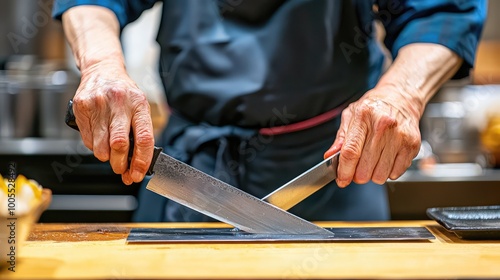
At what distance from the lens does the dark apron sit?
50.0 inches

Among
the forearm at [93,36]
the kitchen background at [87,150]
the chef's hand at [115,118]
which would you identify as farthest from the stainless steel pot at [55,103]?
the chef's hand at [115,118]

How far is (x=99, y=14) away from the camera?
1.19 meters

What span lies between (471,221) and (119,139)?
552 mm

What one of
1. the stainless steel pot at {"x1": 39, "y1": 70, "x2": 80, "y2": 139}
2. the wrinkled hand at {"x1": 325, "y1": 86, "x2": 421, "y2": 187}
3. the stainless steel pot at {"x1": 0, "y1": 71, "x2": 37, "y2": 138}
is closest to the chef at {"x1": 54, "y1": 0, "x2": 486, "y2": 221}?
the wrinkled hand at {"x1": 325, "y1": 86, "x2": 421, "y2": 187}

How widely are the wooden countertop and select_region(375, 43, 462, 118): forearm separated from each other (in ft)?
0.76

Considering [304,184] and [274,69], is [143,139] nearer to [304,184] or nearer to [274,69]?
[304,184]

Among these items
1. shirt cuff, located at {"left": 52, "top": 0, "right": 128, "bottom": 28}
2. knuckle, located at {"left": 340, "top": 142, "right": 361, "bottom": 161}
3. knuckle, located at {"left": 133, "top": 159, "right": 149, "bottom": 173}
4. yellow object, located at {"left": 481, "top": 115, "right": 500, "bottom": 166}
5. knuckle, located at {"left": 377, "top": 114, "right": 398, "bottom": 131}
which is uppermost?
shirt cuff, located at {"left": 52, "top": 0, "right": 128, "bottom": 28}

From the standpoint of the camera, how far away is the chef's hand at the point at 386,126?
1018 millimetres

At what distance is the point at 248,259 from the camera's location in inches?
34.0

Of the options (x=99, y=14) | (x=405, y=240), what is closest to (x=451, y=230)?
(x=405, y=240)

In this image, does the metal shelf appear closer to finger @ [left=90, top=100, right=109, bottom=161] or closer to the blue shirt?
the blue shirt

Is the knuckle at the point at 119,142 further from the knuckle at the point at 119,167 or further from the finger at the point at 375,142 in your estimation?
the finger at the point at 375,142

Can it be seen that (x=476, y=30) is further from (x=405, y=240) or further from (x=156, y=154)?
(x=156, y=154)

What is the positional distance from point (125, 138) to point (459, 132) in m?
1.77
